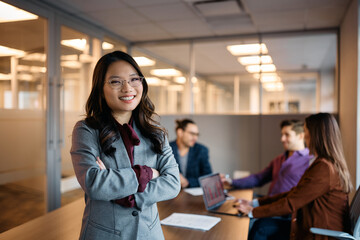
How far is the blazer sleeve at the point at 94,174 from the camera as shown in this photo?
1.21m

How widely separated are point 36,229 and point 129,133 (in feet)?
3.42

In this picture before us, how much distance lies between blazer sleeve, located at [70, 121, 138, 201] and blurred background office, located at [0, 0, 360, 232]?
Result: 2359mm

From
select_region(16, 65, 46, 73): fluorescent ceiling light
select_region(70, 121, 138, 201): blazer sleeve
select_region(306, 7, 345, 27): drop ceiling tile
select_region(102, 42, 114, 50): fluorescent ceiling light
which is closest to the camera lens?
select_region(70, 121, 138, 201): blazer sleeve

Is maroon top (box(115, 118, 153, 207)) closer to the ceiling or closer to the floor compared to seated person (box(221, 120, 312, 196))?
closer to the ceiling

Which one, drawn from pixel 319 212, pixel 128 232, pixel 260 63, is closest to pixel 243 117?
pixel 260 63

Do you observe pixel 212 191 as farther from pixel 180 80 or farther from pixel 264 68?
pixel 180 80

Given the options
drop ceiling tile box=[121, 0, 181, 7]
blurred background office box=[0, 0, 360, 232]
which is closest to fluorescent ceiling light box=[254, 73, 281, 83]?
blurred background office box=[0, 0, 360, 232]

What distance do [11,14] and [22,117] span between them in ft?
3.55

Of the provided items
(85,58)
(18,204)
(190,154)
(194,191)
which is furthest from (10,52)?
(194,191)

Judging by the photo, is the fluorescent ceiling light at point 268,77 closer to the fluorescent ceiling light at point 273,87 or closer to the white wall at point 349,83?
the fluorescent ceiling light at point 273,87

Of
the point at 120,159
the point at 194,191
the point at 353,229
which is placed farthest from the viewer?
the point at 194,191

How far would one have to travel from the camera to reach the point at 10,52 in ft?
10.9

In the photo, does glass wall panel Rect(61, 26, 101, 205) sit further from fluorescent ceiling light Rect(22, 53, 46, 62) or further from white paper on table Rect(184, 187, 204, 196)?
white paper on table Rect(184, 187, 204, 196)

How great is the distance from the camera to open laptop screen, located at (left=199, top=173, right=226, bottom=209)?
7.86ft
